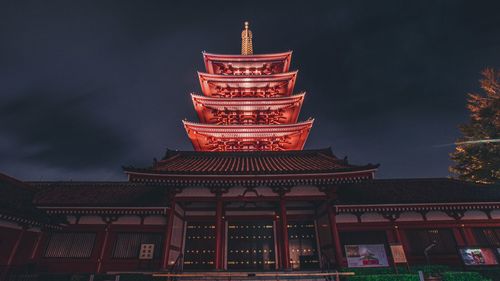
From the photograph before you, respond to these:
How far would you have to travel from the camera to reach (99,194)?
1385 cm

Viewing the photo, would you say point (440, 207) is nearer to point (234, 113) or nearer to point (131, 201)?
point (234, 113)

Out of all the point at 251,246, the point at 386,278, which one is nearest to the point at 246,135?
the point at 251,246

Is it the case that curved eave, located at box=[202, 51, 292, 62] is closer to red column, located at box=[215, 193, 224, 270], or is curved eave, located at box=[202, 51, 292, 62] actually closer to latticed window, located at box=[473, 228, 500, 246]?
red column, located at box=[215, 193, 224, 270]

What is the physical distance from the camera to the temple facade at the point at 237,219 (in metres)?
10.3

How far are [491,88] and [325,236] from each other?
57.7 ft

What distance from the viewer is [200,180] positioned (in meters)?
10.3

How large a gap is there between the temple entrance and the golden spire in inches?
733

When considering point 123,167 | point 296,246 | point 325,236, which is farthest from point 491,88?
point 123,167

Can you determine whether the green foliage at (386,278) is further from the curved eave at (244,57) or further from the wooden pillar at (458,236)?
the curved eave at (244,57)

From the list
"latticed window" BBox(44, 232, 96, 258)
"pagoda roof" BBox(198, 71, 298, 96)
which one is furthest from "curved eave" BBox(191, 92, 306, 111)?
"latticed window" BBox(44, 232, 96, 258)

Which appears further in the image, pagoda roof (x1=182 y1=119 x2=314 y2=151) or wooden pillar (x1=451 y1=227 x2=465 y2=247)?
pagoda roof (x1=182 y1=119 x2=314 y2=151)

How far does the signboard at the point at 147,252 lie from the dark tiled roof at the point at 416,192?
1035cm

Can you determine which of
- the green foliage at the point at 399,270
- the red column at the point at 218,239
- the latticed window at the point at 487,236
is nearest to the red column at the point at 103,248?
the red column at the point at 218,239

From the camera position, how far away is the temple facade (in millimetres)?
10320
